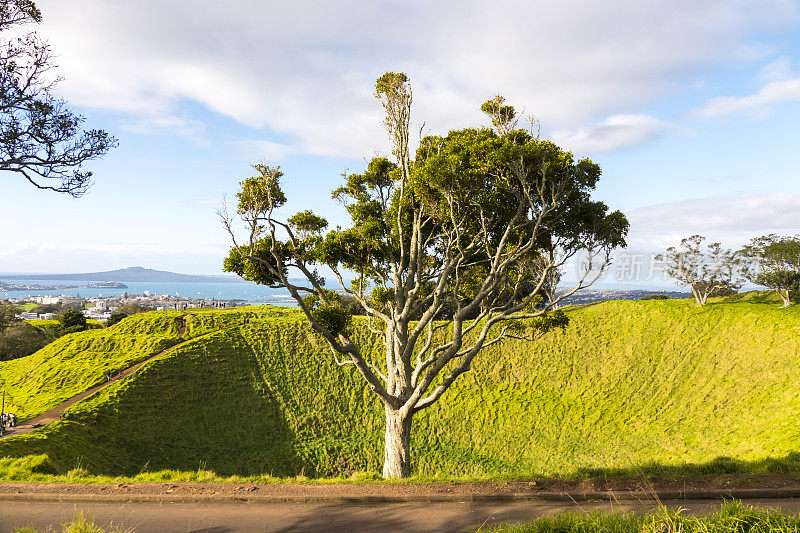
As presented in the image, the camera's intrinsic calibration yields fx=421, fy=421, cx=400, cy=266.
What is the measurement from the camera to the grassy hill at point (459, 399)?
2802cm

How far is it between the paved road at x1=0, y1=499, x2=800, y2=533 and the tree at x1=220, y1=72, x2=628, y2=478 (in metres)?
5.26

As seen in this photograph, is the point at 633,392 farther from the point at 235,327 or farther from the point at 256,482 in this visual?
the point at 235,327

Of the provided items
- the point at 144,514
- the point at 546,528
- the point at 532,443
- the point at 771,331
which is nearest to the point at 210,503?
the point at 144,514

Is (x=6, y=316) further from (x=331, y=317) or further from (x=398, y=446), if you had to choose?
(x=398, y=446)

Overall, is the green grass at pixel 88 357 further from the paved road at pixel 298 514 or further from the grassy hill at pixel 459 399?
the paved road at pixel 298 514

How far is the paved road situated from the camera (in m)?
9.69

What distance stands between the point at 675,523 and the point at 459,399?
30.1 m

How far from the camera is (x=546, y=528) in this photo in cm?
846

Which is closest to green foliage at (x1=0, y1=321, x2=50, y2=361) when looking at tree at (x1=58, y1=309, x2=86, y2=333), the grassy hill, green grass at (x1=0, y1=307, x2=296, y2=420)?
tree at (x1=58, y1=309, x2=86, y2=333)

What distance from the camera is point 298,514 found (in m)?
10.4

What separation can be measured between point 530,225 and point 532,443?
21450 mm

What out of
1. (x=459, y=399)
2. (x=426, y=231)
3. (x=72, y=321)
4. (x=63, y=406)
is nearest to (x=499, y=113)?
(x=426, y=231)

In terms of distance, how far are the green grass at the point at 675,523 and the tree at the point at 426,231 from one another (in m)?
7.07

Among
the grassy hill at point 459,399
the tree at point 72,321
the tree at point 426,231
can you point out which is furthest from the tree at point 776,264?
the tree at point 72,321
